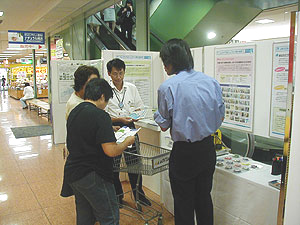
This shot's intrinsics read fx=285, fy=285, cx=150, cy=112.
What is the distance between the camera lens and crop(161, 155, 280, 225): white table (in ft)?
6.81

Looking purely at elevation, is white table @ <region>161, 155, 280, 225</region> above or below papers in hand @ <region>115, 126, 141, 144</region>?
below

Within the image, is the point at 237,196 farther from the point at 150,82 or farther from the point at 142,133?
the point at 150,82

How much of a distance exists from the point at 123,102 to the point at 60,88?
347 centimetres

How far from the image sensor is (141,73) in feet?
12.0

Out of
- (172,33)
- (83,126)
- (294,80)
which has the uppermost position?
(172,33)

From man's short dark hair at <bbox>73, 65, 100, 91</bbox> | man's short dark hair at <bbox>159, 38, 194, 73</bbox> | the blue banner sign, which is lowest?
man's short dark hair at <bbox>73, 65, 100, 91</bbox>

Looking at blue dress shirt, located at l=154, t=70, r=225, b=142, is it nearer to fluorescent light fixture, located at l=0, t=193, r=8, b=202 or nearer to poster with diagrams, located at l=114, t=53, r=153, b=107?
poster with diagrams, located at l=114, t=53, r=153, b=107

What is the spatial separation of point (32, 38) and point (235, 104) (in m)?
10.7

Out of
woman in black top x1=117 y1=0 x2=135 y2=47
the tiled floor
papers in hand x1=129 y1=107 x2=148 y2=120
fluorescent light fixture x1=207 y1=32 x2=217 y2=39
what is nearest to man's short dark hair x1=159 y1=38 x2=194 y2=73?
papers in hand x1=129 y1=107 x2=148 y2=120

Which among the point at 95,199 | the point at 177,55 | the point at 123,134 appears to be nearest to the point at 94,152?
the point at 95,199

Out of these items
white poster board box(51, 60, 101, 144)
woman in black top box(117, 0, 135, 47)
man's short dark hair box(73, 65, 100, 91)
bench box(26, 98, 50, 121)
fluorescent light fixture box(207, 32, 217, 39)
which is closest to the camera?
man's short dark hair box(73, 65, 100, 91)

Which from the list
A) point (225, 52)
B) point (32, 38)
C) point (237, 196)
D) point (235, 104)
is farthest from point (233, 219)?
point (32, 38)

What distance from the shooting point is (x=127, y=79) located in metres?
3.57

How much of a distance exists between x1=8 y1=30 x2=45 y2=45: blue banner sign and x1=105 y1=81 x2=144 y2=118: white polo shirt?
368 inches
